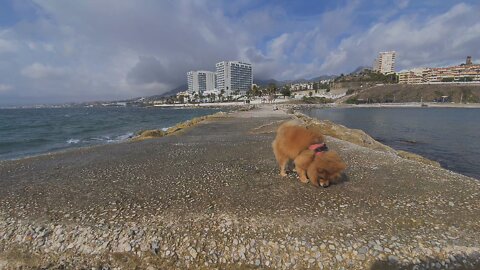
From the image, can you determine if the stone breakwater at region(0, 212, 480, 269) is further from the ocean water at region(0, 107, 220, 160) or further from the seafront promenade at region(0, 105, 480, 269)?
the ocean water at region(0, 107, 220, 160)

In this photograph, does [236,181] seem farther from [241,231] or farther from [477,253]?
[477,253]

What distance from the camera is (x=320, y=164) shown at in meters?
Result: 5.72

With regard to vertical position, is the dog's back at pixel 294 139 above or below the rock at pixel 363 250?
above

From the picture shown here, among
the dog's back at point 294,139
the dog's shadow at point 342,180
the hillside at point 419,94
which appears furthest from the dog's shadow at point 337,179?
the hillside at point 419,94

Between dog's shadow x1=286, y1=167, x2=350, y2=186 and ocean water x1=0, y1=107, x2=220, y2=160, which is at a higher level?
dog's shadow x1=286, y1=167, x2=350, y2=186

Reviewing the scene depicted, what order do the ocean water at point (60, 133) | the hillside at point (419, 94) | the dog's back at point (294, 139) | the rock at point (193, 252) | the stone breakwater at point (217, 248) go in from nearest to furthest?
1. the stone breakwater at point (217, 248)
2. the rock at point (193, 252)
3. the dog's back at point (294, 139)
4. the ocean water at point (60, 133)
5. the hillside at point (419, 94)

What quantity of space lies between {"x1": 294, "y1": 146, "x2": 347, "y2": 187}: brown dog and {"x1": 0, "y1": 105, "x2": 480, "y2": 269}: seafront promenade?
31 centimetres

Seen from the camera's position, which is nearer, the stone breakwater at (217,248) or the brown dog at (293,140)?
the stone breakwater at (217,248)

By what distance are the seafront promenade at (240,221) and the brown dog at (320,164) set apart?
306mm

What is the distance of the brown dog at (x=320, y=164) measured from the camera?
222 inches

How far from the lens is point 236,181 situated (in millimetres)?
6715

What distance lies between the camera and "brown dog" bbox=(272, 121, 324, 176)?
229 inches

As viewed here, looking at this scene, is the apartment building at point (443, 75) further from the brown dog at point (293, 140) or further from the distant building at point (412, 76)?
the brown dog at point (293, 140)

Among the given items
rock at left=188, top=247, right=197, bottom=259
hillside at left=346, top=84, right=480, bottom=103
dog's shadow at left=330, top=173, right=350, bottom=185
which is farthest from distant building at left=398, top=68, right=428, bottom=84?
rock at left=188, top=247, right=197, bottom=259
